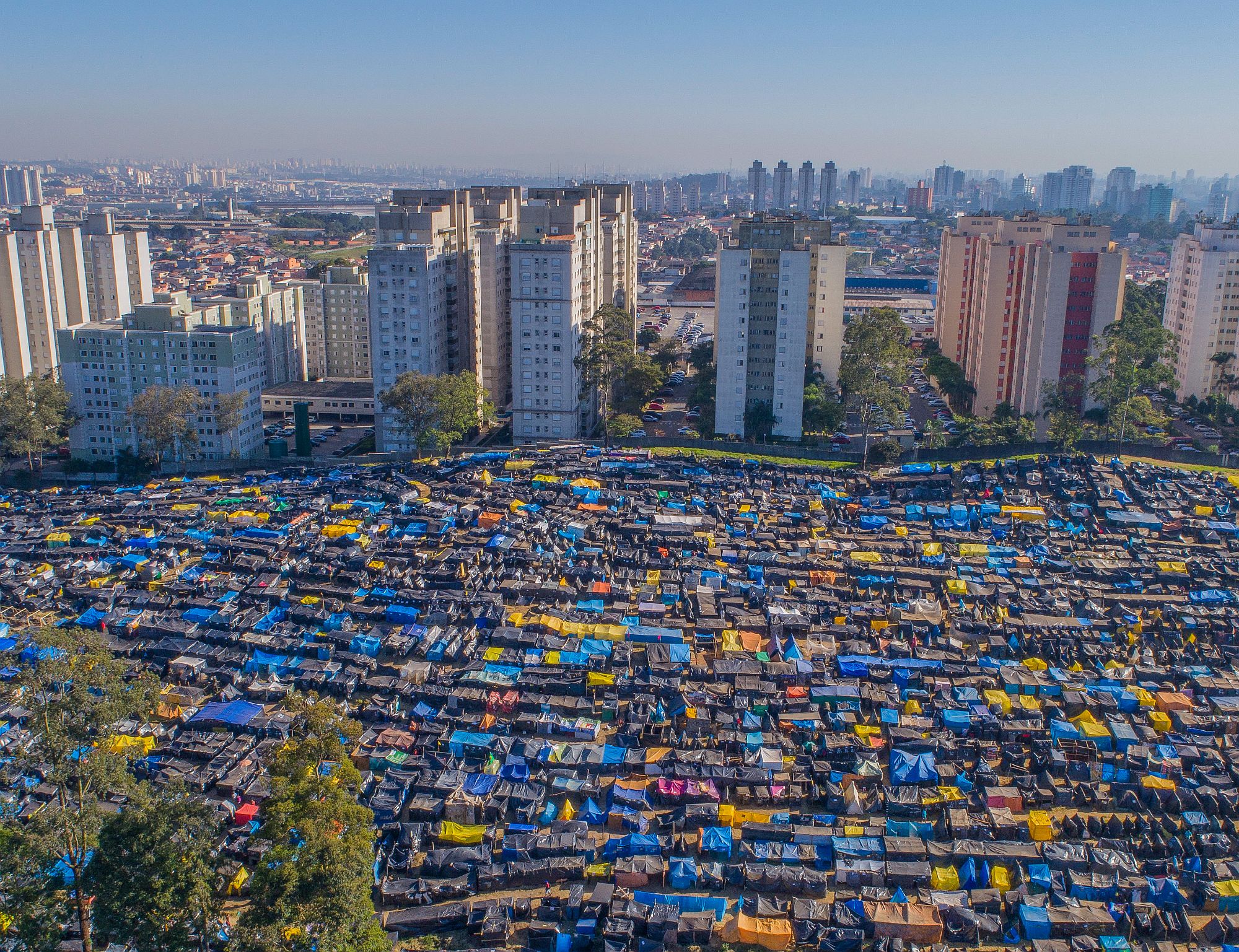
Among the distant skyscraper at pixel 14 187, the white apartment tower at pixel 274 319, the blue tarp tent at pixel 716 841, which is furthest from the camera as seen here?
the distant skyscraper at pixel 14 187

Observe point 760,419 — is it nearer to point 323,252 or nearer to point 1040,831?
point 1040,831

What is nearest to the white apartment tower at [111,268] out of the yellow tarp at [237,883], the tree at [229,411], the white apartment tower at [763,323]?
the tree at [229,411]

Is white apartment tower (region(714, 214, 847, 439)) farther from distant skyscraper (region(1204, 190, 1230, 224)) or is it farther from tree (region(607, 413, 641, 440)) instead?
distant skyscraper (region(1204, 190, 1230, 224))

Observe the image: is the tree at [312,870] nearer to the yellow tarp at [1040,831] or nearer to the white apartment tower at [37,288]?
the yellow tarp at [1040,831]

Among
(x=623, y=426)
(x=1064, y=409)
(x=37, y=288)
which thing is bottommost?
(x=623, y=426)

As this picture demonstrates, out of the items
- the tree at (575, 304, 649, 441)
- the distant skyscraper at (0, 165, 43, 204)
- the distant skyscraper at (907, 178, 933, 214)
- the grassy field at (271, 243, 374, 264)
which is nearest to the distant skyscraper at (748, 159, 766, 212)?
the distant skyscraper at (907, 178, 933, 214)

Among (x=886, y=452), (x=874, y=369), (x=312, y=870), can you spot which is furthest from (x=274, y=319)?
(x=312, y=870)
